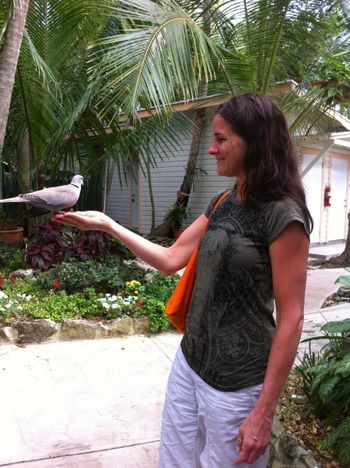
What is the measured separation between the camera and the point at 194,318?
1.46m

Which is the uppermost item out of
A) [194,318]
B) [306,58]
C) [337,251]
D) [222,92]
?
[306,58]

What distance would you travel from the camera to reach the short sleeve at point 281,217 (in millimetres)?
1208

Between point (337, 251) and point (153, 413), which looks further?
point (337, 251)

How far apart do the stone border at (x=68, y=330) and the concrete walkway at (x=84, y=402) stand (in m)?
0.09

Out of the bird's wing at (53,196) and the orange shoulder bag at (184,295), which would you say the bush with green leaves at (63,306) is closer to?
the bird's wing at (53,196)

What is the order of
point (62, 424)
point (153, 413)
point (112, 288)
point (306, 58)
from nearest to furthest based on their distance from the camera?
1. point (62, 424)
2. point (153, 413)
3. point (112, 288)
4. point (306, 58)

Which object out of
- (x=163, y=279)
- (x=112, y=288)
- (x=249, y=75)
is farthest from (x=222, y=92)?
(x=112, y=288)

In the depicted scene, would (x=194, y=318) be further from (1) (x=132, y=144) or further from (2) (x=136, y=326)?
(1) (x=132, y=144)

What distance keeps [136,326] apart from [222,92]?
342 centimetres

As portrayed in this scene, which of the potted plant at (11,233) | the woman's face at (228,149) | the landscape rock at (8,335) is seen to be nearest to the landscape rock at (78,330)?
the landscape rock at (8,335)

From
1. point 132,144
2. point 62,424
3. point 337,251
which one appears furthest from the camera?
point 337,251

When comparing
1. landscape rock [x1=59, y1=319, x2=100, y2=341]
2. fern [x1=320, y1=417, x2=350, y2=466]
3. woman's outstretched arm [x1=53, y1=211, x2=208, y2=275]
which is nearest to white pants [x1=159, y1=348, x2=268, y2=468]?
woman's outstretched arm [x1=53, y1=211, x2=208, y2=275]

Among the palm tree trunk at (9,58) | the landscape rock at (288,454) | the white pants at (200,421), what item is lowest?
the landscape rock at (288,454)

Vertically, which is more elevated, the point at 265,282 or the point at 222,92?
the point at 222,92
